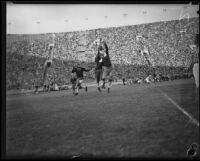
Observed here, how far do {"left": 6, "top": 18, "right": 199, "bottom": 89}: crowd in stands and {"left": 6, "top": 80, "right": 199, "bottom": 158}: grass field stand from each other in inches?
7.2

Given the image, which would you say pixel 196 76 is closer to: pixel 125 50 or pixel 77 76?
pixel 125 50

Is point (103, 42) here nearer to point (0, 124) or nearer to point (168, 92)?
point (168, 92)

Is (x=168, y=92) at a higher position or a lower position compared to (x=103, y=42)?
lower

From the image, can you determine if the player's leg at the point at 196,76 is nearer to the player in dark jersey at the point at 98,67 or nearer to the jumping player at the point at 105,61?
the jumping player at the point at 105,61

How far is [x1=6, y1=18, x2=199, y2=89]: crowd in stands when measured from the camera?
2799 mm

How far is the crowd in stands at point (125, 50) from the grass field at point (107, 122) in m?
0.18

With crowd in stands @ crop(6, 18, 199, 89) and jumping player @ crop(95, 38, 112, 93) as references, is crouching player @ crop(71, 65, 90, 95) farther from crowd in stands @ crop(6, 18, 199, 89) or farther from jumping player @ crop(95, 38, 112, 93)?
jumping player @ crop(95, 38, 112, 93)

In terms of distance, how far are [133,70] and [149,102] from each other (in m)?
0.43

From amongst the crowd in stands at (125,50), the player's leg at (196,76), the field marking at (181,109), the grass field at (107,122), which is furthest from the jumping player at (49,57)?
the player's leg at (196,76)

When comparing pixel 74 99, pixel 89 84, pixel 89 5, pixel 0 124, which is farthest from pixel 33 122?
pixel 89 5

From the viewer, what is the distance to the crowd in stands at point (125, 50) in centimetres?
280

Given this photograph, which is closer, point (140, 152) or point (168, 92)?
point (140, 152)

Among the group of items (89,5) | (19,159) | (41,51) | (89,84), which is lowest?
(19,159)

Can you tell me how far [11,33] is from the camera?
266 cm
